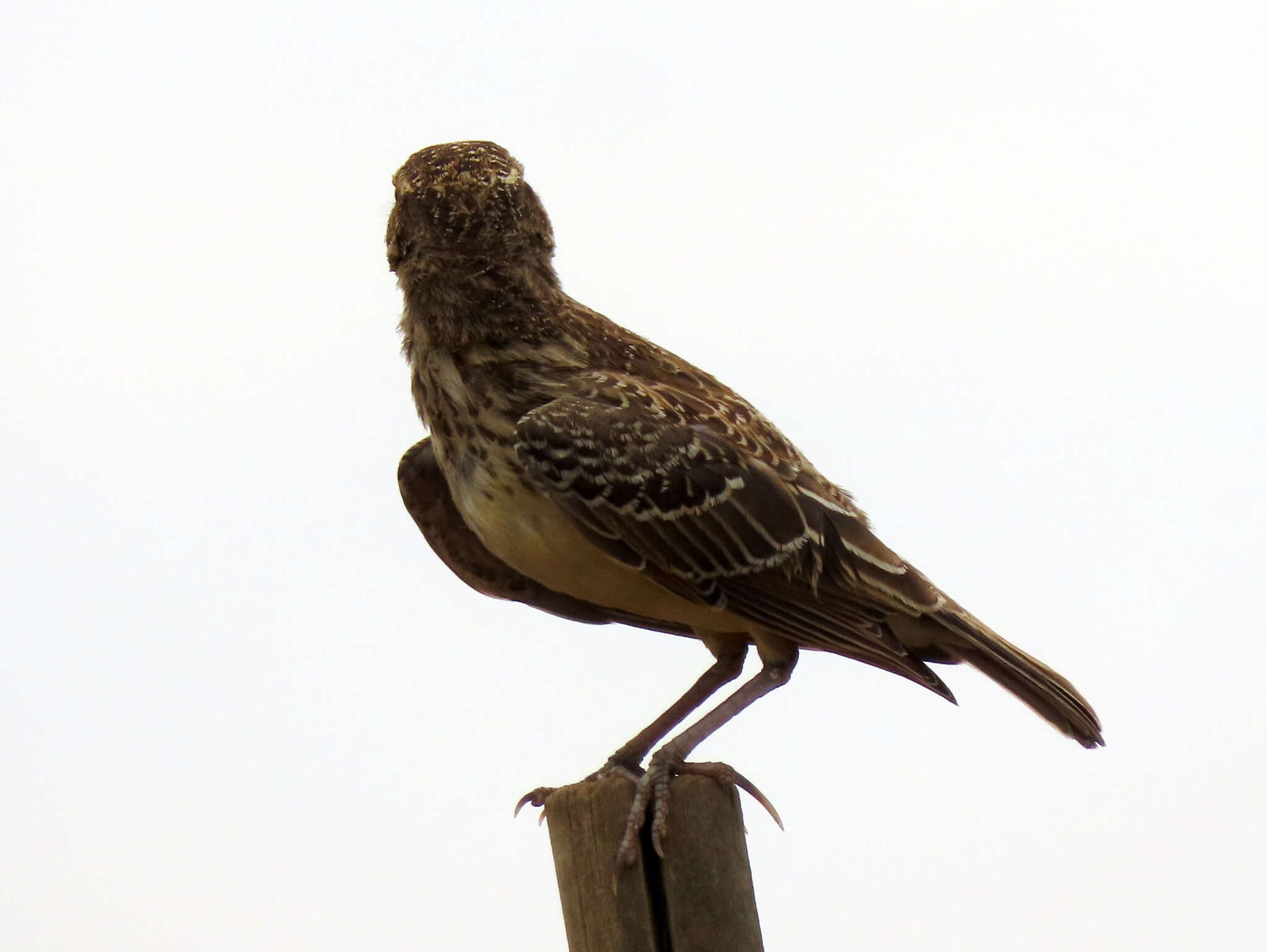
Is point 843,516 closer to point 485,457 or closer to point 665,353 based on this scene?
point 665,353

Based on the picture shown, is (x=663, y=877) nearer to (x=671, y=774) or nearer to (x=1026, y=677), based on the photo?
(x=671, y=774)

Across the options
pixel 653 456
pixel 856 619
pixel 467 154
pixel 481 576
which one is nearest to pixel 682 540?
pixel 653 456

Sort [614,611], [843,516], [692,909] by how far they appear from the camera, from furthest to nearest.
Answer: [614,611] < [843,516] < [692,909]

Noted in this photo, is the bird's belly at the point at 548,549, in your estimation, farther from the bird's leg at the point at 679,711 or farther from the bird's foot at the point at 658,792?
the bird's foot at the point at 658,792

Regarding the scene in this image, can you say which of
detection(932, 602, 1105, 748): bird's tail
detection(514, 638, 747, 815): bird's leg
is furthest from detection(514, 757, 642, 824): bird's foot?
detection(932, 602, 1105, 748): bird's tail

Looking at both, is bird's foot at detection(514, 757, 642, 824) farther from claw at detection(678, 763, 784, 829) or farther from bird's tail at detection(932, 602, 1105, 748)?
bird's tail at detection(932, 602, 1105, 748)

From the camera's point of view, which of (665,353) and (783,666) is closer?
(783,666)
